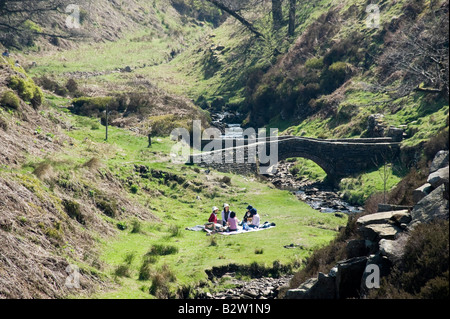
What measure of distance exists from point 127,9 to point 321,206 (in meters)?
66.1

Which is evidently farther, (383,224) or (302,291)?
(302,291)

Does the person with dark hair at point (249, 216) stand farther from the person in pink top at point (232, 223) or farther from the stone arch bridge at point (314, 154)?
the stone arch bridge at point (314, 154)

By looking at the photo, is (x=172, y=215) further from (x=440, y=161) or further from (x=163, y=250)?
(x=440, y=161)

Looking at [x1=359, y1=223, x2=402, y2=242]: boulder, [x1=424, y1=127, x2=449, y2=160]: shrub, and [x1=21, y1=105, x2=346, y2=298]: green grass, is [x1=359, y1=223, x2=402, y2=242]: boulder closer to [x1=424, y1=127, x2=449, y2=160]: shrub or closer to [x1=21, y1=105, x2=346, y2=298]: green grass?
[x1=424, y1=127, x2=449, y2=160]: shrub

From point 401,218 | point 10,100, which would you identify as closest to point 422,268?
point 401,218

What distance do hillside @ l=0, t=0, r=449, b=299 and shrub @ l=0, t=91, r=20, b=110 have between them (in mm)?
228

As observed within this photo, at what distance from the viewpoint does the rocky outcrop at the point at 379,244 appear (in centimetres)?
1589

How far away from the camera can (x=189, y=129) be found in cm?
4778

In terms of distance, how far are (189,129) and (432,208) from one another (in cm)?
3294

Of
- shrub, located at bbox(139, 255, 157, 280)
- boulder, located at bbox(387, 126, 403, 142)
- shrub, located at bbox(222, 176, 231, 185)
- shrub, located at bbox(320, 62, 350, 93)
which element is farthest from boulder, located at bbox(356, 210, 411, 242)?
shrub, located at bbox(320, 62, 350, 93)

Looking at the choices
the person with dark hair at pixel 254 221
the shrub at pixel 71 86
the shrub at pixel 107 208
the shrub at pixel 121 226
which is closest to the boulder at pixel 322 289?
the person with dark hair at pixel 254 221
